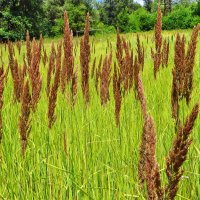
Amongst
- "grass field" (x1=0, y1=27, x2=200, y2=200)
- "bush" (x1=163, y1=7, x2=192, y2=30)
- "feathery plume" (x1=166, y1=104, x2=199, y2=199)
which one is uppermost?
"bush" (x1=163, y1=7, x2=192, y2=30)

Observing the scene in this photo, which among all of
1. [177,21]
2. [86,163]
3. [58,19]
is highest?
[58,19]

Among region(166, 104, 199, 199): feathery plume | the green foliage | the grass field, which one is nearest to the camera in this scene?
region(166, 104, 199, 199): feathery plume

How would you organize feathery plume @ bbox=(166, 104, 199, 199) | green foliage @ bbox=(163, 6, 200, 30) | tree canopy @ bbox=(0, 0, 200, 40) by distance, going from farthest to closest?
green foliage @ bbox=(163, 6, 200, 30)
tree canopy @ bbox=(0, 0, 200, 40)
feathery plume @ bbox=(166, 104, 199, 199)

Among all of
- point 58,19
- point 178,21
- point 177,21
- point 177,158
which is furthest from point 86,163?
point 58,19

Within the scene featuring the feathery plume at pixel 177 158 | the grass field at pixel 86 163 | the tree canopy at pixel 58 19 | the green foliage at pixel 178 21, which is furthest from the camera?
the green foliage at pixel 178 21

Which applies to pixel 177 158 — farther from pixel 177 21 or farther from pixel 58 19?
pixel 58 19

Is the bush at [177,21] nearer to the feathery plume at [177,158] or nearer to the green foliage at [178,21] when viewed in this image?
the green foliage at [178,21]

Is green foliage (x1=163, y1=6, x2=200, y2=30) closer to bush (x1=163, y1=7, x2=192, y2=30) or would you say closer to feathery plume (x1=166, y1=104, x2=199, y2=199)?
bush (x1=163, y1=7, x2=192, y2=30)

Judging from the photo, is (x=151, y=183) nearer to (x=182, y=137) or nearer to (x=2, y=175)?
(x=182, y=137)

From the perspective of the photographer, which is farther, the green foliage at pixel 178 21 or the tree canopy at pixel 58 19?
the green foliage at pixel 178 21

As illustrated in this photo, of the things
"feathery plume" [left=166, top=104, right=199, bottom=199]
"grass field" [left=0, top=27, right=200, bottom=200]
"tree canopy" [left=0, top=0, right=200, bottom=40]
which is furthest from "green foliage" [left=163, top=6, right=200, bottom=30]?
"feathery plume" [left=166, top=104, right=199, bottom=199]

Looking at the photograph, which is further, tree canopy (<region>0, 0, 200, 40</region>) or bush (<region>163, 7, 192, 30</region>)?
A: bush (<region>163, 7, 192, 30</region>)

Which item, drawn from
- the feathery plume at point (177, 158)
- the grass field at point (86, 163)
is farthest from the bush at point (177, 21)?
the feathery plume at point (177, 158)

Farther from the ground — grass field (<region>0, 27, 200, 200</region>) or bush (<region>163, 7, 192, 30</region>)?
bush (<region>163, 7, 192, 30</region>)
